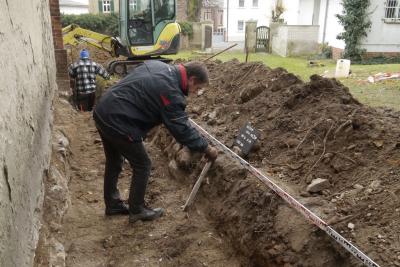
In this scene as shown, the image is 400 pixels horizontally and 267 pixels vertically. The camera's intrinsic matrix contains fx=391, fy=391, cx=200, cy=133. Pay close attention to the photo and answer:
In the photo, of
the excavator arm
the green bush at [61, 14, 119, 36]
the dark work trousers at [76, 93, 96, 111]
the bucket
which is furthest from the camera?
the green bush at [61, 14, 119, 36]

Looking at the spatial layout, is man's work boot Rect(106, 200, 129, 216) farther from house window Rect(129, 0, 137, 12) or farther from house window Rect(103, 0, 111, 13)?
house window Rect(103, 0, 111, 13)

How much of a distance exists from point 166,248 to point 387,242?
2.04 metres

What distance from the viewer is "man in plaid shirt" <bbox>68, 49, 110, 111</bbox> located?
8984 mm

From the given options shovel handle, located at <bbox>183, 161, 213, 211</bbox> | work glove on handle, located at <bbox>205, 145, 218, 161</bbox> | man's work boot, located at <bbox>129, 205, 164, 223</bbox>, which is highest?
work glove on handle, located at <bbox>205, 145, 218, 161</bbox>

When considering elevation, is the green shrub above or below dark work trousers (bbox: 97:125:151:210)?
above

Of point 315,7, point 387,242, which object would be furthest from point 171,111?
point 315,7

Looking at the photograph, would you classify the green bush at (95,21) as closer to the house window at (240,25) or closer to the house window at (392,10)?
the house window at (392,10)

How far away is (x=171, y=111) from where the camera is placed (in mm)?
3633

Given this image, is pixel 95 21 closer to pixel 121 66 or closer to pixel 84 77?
pixel 121 66

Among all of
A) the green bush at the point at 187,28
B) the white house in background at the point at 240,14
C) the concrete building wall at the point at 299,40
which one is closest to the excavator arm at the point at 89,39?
Answer: the concrete building wall at the point at 299,40

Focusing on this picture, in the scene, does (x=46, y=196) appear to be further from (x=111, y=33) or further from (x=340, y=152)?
(x=111, y=33)

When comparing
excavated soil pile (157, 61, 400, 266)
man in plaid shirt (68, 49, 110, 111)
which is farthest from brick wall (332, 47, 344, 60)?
excavated soil pile (157, 61, 400, 266)

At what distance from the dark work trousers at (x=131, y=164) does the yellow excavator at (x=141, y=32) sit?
8192 mm

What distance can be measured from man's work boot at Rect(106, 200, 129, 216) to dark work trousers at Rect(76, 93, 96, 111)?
5.36 m
